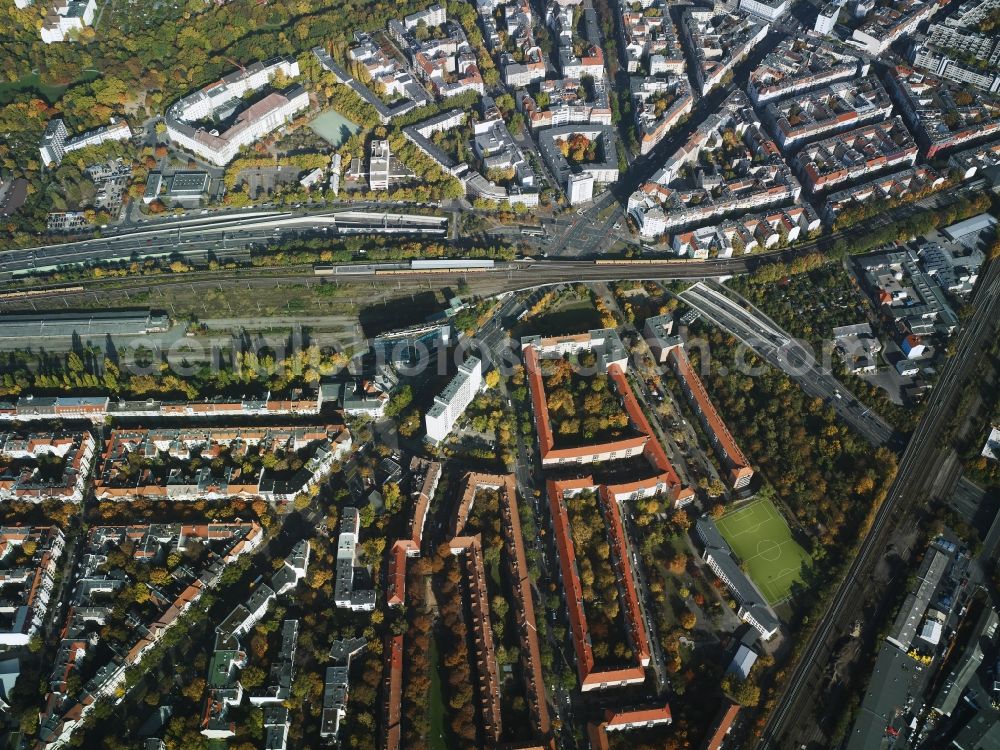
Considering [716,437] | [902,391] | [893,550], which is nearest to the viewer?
[893,550]

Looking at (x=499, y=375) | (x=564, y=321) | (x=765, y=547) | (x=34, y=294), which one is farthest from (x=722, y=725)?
(x=34, y=294)

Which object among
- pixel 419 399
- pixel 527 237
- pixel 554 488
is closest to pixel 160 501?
pixel 419 399

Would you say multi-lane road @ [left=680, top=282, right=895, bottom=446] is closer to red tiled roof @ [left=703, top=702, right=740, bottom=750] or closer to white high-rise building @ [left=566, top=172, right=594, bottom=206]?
white high-rise building @ [left=566, top=172, right=594, bottom=206]

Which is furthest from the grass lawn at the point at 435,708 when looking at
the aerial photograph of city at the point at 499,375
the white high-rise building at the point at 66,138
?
the white high-rise building at the point at 66,138

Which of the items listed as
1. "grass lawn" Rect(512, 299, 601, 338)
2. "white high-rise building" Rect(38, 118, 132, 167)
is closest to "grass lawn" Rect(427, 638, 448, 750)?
"grass lawn" Rect(512, 299, 601, 338)

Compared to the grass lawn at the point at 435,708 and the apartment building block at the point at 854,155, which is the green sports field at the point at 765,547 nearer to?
the grass lawn at the point at 435,708

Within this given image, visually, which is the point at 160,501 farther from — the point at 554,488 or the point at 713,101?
the point at 713,101

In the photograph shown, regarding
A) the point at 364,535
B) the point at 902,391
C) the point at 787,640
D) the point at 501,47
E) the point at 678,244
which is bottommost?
the point at 787,640
